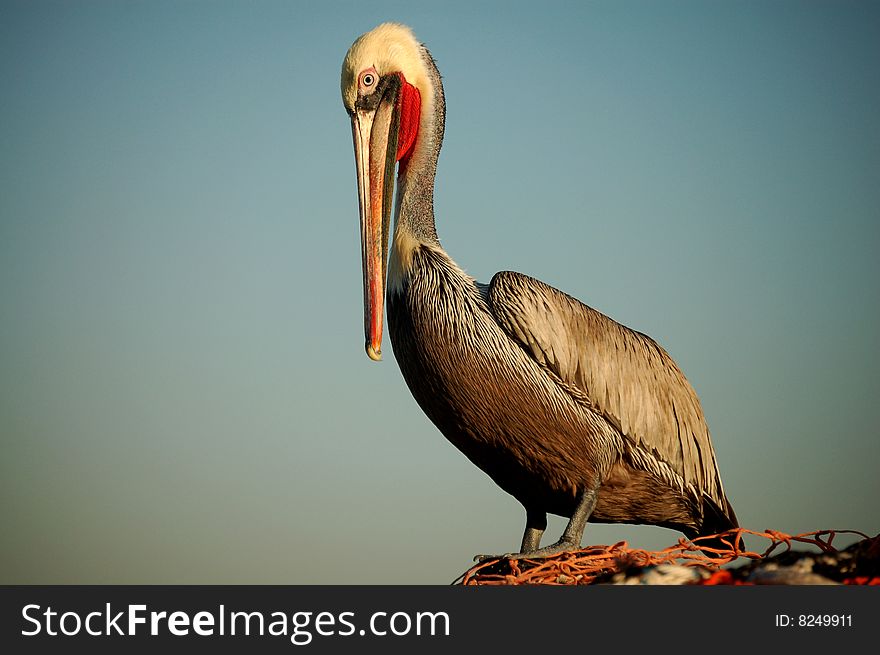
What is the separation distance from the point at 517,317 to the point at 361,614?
5.13 ft

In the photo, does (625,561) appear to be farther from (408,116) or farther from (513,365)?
(408,116)

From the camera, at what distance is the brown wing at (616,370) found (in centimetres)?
404

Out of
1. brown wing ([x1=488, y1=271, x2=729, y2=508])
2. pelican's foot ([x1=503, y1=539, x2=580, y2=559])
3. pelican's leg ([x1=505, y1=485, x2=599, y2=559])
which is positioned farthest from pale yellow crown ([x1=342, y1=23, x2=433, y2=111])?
pelican's foot ([x1=503, y1=539, x2=580, y2=559])

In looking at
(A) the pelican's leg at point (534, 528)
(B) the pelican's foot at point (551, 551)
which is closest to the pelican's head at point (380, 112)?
(A) the pelican's leg at point (534, 528)

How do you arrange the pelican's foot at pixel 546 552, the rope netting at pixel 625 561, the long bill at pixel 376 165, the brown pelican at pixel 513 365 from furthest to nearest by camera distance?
the long bill at pixel 376 165
the brown pelican at pixel 513 365
the pelican's foot at pixel 546 552
the rope netting at pixel 625 561

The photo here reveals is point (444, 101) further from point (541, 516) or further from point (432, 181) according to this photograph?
point (541, 516)

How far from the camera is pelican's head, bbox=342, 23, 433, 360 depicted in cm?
447

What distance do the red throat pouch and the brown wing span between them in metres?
0.82

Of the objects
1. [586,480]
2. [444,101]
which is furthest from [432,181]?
[586,480]

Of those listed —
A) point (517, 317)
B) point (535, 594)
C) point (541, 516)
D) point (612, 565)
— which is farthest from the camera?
point (541, 516)

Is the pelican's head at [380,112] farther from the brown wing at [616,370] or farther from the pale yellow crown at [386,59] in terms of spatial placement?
the brown wing at [616,370]

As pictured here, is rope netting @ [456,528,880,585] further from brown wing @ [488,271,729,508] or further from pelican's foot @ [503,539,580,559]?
brown wing @ [488,271,729,508]

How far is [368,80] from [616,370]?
173 cm

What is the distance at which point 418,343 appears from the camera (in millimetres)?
4043
